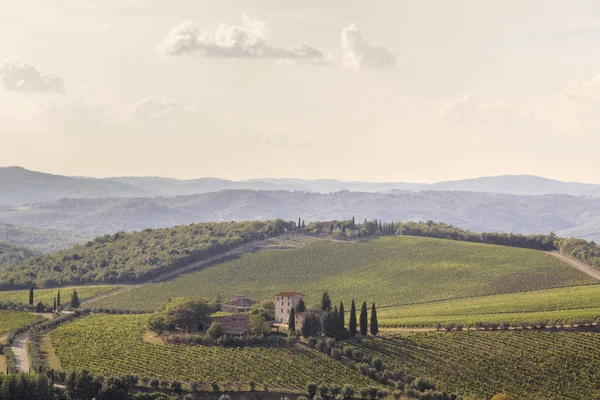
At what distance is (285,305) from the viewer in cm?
10688

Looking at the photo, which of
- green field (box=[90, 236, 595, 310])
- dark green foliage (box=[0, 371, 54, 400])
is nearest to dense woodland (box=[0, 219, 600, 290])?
green field (box=[90, 236, 595, 310])

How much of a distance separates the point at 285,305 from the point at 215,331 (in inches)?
601

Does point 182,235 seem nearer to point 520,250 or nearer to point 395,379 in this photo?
point 520,250

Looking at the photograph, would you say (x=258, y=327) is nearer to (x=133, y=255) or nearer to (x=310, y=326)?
(x=310, y=326)

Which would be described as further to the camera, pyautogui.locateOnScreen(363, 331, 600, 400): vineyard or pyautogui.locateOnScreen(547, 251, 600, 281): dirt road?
pyautogui.locateOnScreen(547, 251, 600, 281): dirt road

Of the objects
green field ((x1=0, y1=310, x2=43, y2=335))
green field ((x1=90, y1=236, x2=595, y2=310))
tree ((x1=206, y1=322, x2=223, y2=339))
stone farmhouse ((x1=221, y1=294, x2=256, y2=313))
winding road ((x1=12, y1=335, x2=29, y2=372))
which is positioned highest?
green field ((x1=90, y1=236, x2=595, y2=310))

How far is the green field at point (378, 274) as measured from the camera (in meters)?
135

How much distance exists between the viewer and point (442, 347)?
90.5m

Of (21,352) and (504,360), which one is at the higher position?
(504,360)

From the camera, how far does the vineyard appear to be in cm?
7950

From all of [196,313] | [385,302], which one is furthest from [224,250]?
[196,313]

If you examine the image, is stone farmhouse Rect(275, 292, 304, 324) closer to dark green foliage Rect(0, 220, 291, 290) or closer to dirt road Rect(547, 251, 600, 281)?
dirt road Rect(547, 251, 600, 281)

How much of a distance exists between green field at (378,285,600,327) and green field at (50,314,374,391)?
2099 centimetres

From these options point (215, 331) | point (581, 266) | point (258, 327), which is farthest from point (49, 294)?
point (581, 266)
